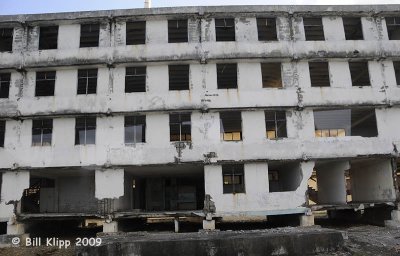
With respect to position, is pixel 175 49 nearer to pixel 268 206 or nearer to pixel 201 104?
pixel 201 104

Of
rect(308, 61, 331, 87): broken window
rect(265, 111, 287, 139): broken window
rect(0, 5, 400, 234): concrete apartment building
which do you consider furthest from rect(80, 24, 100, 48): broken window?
rect(308, 61, 331, 87): broken window

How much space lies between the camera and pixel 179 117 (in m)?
18.2

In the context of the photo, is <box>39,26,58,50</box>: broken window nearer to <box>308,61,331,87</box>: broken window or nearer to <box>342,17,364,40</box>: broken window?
<box>308,61,331,87</box>: broken window

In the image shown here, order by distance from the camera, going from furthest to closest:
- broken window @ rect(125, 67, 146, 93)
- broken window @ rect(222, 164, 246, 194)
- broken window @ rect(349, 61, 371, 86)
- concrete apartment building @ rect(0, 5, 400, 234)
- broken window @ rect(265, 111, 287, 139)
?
broken window @ rect(349, 61, 371, 86) → broken window @ rect(125, 67, 146, 93) → broken window @ rect(265, 111, 287, 139) → broken window @ rect(222, 164, 246, 194) → concrete apartment building @ rect(0, 5, 400, 234)

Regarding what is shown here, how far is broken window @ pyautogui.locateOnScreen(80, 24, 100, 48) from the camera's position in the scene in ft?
62.7

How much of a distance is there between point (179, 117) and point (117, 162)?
3.76 metres

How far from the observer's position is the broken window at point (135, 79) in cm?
1864

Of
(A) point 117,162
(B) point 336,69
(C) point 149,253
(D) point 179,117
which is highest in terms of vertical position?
(B) point 336,69

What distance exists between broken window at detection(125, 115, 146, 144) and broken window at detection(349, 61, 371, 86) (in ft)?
38.0

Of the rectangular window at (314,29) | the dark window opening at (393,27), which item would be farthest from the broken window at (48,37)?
the dark window opening at (393,27)

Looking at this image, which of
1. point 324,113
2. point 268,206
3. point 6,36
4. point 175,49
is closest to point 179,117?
point 175,49

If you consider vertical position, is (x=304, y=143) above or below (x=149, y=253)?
above

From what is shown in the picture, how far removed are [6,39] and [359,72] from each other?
19918mm

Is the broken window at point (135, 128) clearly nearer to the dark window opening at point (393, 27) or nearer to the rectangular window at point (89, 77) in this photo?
the rectangular window at point (89, 77)
